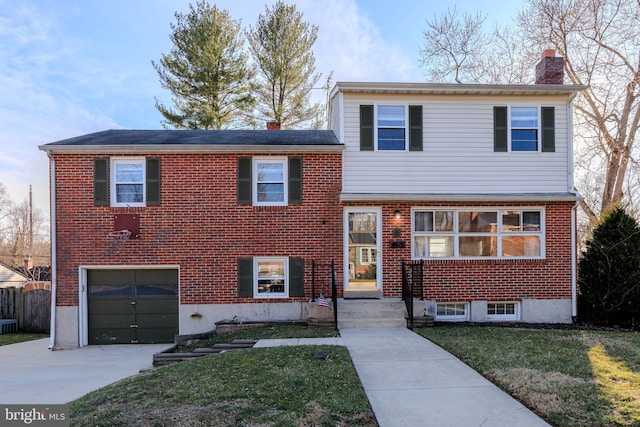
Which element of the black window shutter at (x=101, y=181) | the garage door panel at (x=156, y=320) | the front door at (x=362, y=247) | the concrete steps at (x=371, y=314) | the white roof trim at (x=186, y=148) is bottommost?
the garage door panel at (x=156, y=320)

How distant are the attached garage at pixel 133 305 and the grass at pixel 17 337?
3.39m

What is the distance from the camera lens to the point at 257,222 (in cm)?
958

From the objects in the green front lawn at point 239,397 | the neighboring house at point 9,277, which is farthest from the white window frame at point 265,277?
the neighboring house at point 9,277

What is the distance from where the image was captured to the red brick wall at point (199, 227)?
9398 millimetres

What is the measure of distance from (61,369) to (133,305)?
8.09ft

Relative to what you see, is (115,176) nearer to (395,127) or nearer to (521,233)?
(395,127)

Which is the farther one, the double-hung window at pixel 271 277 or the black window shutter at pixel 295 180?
the black window shutter at pixel 295 180

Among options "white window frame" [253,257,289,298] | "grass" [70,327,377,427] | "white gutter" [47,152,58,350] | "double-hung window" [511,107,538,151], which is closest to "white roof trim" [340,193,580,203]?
"double-hung window" [511,107,538,151]

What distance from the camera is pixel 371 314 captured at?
8773 mm

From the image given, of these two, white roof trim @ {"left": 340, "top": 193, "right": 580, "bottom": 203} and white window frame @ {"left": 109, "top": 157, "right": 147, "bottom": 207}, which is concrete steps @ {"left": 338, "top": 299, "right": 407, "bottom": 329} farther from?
white window frame @ {"left": 109, "top": 157, "right": 147, "bottom": 207}

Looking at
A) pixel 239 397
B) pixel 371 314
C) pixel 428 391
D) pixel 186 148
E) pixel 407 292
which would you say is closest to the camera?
pixel 239 397

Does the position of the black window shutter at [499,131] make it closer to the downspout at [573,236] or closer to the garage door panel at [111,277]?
the downspout at [573,236]

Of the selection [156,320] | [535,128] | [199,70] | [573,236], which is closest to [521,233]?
[573,236]

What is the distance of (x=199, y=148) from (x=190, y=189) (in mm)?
1039
